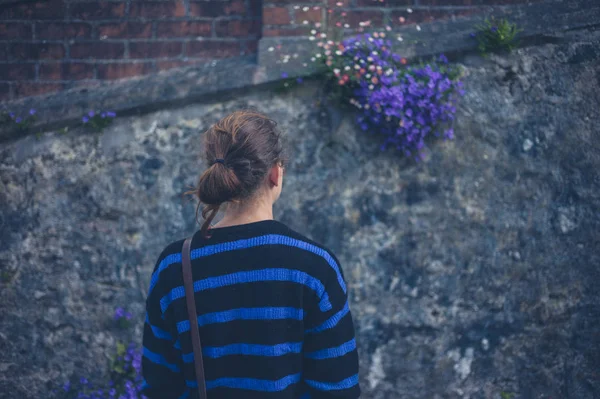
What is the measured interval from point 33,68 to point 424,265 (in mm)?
2521

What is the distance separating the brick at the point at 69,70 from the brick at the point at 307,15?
4.05 feet

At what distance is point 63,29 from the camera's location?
288cm

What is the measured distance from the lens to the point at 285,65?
8.83 ft

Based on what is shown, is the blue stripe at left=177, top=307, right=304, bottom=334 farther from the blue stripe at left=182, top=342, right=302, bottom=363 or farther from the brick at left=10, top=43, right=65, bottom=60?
the brick at left=10, top=43, right=65, bottom=60

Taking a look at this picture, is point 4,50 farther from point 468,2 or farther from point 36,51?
point 468,2

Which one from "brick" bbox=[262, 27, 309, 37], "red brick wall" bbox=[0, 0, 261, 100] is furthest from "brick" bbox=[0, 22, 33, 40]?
"brick" bbox=[262, 27, 309, 37]

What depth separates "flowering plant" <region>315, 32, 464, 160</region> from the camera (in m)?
2.59

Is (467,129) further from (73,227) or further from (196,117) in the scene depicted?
(73,227)

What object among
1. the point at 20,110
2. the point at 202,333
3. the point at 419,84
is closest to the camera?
the point at 202,333

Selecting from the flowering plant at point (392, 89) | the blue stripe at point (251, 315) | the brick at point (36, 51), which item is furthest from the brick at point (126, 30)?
the blue stripe at point (251, 315)

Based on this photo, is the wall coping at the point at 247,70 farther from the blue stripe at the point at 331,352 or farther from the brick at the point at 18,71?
the blue stripe at the point at 331,352

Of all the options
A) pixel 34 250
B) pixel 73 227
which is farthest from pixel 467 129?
pixel 34 250

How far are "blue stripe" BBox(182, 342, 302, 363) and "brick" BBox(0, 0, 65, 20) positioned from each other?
2337mm

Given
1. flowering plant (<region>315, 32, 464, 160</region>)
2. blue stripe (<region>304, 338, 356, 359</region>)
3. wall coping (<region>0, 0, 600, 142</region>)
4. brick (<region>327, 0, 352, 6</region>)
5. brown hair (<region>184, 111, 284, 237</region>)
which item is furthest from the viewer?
brick (<region>327, 0, 352, 6</region>)
